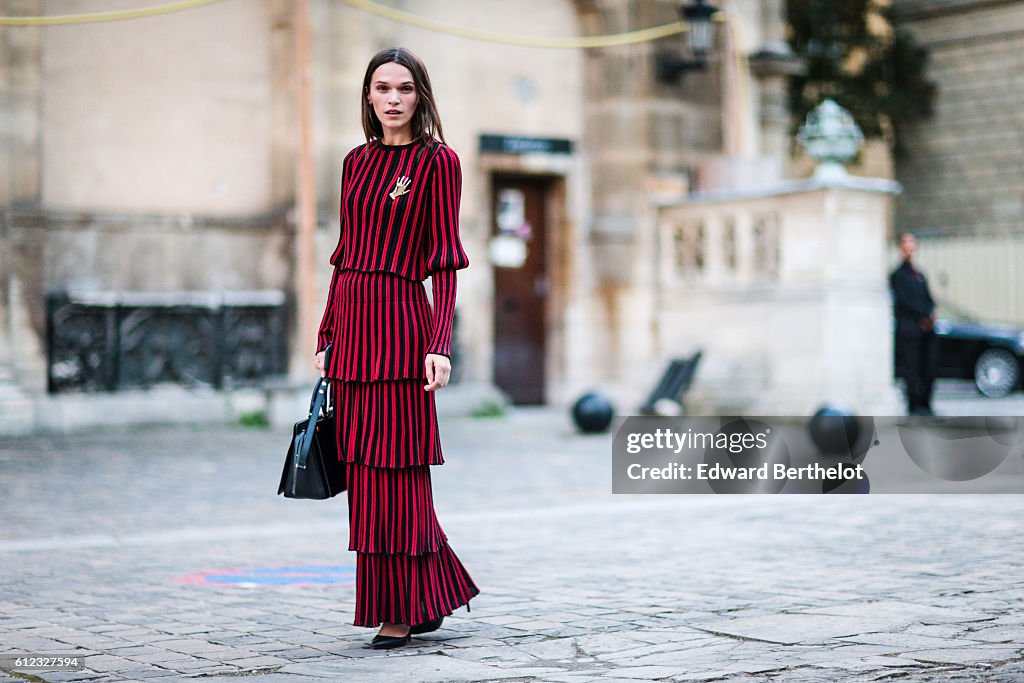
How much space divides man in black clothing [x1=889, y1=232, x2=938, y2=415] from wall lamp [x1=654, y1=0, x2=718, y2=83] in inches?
136

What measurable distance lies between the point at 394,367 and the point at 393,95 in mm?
856

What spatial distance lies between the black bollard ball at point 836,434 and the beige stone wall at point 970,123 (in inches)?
692

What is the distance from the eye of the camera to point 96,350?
47.1 feet

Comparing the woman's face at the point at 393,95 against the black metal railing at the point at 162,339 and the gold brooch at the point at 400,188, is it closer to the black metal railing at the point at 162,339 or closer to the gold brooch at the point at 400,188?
the gold brooch at the point at 400,188

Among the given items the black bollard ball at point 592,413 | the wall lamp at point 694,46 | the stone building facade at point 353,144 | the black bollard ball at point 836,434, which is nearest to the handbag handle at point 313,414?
the black bollard ball at point 836,434

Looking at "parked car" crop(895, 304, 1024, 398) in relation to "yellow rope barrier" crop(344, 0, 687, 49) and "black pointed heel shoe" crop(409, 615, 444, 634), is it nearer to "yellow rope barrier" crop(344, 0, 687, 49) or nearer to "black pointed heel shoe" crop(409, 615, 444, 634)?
"yellow rope barrier" crop(344, 0, 687, 49)

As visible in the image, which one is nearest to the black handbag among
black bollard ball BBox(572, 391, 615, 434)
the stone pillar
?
black bollard ball BBox(572, 391, 615, 434)

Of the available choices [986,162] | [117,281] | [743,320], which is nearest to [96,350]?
[117,281]

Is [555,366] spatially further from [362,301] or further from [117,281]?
[362,301]

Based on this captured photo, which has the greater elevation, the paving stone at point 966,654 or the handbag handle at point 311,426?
the handbag handle at point 311,426

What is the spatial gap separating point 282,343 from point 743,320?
4697 millimetres

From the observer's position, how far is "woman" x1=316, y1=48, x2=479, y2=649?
190 inches

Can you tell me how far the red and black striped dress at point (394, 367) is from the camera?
484 centimetres

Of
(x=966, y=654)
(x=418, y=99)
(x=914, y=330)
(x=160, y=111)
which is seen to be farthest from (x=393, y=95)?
(x=914, y=330)
